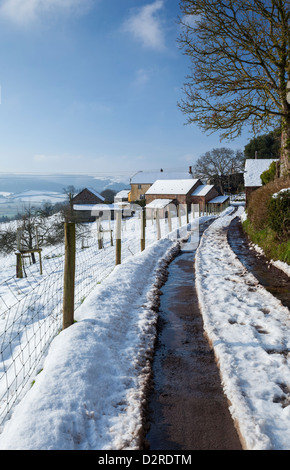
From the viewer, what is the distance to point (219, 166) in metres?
70.7

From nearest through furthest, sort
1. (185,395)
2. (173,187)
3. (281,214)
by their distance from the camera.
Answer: (185,395) < (281,214) < (173,187)

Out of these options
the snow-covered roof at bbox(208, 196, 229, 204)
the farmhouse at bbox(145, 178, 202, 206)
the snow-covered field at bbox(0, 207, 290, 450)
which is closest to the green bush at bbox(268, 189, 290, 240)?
the snow-covered field at bbox(0, 207, 290, 450)

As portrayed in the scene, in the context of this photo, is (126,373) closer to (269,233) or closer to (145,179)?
(269,233)

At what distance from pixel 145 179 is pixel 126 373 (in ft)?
213

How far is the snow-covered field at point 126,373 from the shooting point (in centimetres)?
249

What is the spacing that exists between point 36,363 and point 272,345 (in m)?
3.30

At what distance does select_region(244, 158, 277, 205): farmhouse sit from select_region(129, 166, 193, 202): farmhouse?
30239 mm

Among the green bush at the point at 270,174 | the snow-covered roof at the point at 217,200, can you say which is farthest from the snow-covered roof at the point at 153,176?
the green bush at the point at 270,174

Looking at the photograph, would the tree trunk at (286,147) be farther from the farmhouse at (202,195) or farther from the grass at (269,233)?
the farmhouse at (202,195)

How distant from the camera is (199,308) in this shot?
5621 millimetres

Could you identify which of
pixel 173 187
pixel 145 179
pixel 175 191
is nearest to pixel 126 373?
pixel 175 191

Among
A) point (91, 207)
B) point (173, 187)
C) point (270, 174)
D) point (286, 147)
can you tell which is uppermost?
point (173, 187)

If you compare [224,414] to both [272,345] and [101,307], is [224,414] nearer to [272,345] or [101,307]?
[272,345]

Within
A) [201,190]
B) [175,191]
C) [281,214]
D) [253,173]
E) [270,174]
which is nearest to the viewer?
[281,214]
